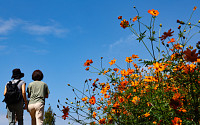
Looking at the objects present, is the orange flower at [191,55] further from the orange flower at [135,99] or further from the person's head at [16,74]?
the person's head at [16,74]

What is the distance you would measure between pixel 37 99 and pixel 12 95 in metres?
0.83

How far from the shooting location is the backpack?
21.7ft

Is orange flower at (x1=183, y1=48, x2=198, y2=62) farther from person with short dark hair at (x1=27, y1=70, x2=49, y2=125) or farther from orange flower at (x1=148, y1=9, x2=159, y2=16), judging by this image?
person with short dark hair at (x1=27, y1=70, x2=49, y2=125)

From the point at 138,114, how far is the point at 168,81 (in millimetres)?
633

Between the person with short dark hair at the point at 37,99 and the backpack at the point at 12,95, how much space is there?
428 mm

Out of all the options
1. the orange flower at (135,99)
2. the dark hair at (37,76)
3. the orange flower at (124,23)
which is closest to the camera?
the orange flower at (135,99)

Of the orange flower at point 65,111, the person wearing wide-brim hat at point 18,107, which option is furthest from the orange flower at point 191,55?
the person wearing wide-brim hat at point 18,107

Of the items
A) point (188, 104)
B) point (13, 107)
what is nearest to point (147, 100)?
point (188, 104)

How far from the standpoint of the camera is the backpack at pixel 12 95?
6.61 meters

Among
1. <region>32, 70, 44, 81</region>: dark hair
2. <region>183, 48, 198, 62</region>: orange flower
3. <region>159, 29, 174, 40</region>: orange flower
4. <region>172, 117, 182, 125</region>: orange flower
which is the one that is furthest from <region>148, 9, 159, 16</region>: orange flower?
<region>32, 70, 44, 81</region>: dark hair

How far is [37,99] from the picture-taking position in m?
6.18

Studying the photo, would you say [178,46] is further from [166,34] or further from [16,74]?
[16,74]

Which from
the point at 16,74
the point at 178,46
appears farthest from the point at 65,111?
the point at 16,74

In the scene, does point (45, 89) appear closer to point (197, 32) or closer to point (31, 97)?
point (31, 97)
